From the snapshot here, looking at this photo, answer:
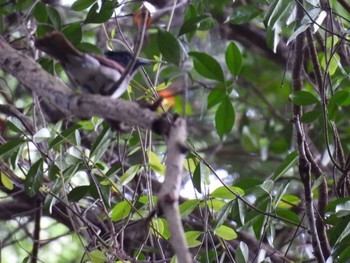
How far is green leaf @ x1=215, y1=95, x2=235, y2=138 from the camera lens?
1.91 m

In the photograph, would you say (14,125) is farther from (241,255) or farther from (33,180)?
(241,255)

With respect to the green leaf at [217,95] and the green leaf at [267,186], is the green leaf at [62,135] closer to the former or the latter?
the green leaf at [217,95]

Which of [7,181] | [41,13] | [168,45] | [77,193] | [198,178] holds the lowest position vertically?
[198,178]

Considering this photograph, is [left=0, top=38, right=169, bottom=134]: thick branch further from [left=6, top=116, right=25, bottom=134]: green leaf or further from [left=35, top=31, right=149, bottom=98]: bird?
[left=6, top=116, right=25, bottom=134]: green leaf

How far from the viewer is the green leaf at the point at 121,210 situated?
188cm

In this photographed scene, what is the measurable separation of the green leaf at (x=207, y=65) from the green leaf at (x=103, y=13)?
262 mm

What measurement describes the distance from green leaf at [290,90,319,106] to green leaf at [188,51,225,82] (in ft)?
0.67

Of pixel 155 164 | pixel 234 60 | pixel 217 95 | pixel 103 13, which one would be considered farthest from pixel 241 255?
pixel 103 13

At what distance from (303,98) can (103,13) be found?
1.93 feet

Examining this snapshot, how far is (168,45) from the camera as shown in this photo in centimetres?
185

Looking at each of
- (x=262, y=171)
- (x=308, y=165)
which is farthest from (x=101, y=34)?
(x=308, y=165)

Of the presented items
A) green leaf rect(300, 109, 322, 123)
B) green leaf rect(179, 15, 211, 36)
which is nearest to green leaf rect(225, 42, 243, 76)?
green leaf rect(179, 15, 211, 36)

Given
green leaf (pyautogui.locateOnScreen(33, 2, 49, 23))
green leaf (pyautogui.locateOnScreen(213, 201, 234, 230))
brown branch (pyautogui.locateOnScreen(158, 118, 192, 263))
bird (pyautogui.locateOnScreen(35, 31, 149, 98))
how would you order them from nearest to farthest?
1. brown branch (pyautogui.locateOnScreen(158, 118, 192, 263))
2. bird (pyautogui.locateOnScreen(35, 31, 149, 98))
3. green leaf (pyautogui.locateOnScreen(213, 201, 234, 230))
4. green leaf (pyautogui.locateOnScreen(33, 2, 49, 23))

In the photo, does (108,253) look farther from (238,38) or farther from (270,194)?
(238,38)
